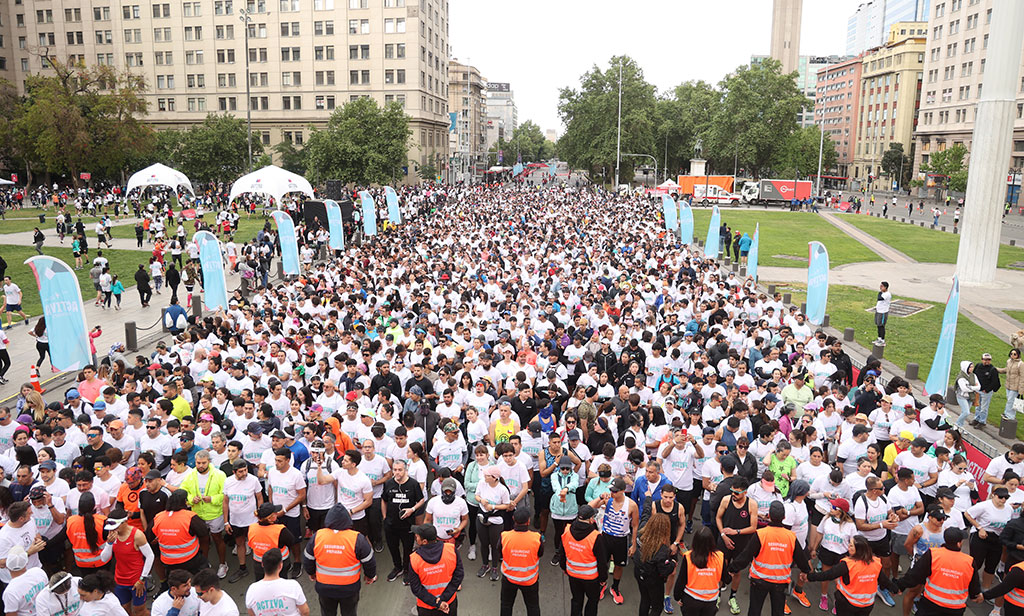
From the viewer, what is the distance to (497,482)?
732 centimetres

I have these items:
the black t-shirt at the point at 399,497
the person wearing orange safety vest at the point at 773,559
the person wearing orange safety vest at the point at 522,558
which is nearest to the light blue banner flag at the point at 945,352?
the person wearing orange safety vest at the point at 773,559

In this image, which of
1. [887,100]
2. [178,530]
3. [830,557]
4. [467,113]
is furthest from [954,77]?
[178,530]

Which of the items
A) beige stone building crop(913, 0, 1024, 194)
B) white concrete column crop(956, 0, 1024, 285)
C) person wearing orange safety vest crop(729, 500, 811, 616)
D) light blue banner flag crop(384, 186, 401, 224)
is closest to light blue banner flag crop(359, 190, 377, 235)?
light blue banner flag crop(384, 186, 401, 224)

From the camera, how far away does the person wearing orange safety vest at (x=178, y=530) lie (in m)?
6.42

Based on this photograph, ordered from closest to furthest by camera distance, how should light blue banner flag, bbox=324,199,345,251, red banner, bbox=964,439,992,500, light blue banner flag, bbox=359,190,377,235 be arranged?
red banner, bbox=964,439,992,500
light blue banner flag, bbox=324,199,345,251
light blue banner flag, bbox=359,190,377,235

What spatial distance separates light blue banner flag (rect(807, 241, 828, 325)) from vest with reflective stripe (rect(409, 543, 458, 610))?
591 inches

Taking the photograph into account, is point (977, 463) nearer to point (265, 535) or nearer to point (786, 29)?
point (265, 535)

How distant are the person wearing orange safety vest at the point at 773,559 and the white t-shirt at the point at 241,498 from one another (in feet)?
16.3

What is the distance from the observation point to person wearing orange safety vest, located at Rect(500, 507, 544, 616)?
6.06 meters

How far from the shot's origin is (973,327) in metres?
19.8

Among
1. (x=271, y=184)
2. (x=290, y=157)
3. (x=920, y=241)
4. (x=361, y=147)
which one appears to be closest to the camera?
(x=271, y=184)

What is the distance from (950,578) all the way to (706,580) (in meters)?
2.19

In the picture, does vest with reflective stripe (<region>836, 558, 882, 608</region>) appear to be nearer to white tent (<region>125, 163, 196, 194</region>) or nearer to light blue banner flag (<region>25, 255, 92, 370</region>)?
light blue banner flag (<region>25, 255, 92, 370</region>)

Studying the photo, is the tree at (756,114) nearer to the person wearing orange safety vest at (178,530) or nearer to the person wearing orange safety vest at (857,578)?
the person wearing orange safety vest at (857,578)
